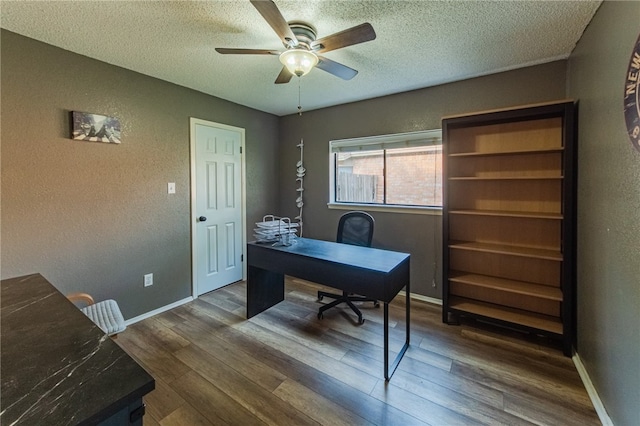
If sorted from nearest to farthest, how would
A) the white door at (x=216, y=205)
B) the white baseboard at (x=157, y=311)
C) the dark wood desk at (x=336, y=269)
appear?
the dark wood desk at (x=336, y=269)
the white baseboard at (x=157, y=311)
the white door at (x=216, y=205)

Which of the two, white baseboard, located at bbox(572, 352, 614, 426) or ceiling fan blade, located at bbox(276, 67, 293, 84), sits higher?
ceiling fan blade, located at bbox(276, 67, 293, 84)

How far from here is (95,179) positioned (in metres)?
2.43

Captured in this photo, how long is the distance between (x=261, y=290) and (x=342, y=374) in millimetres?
1244

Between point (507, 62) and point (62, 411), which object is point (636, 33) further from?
point (62, 411)

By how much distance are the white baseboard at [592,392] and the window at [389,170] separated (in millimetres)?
1683

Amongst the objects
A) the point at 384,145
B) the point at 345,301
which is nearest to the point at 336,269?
the point at 345,301

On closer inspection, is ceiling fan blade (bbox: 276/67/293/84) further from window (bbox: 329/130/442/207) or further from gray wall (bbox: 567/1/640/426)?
gray wall (bbox: 567/1/640/426)

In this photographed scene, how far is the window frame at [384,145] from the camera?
10.1 feet

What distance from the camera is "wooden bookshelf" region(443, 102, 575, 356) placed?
2.17m

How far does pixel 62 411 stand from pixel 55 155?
2.38m

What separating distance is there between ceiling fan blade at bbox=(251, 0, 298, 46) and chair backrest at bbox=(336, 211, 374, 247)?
5.85ft

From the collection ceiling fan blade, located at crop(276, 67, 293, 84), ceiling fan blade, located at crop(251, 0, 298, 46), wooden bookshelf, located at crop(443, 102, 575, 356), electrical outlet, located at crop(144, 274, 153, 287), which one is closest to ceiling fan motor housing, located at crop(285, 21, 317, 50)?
ceiling fan blade, located at crop(251, 0, 298, 46)

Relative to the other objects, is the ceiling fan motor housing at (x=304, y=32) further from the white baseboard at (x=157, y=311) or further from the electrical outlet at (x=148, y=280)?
the white baseboard at (x=157, y=311)

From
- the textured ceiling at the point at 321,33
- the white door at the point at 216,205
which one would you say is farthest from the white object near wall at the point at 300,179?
the textured ceiling at the point at 321,33
